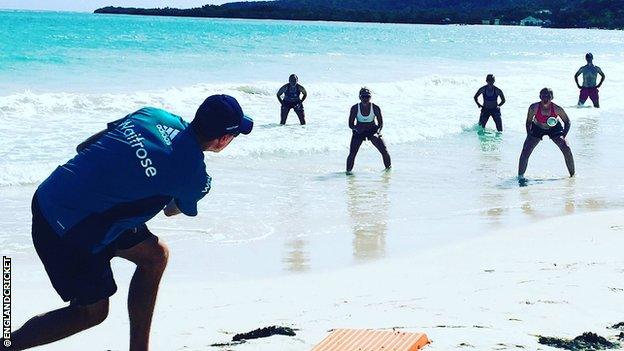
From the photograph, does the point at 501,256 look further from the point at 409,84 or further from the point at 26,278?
the point at 409,84

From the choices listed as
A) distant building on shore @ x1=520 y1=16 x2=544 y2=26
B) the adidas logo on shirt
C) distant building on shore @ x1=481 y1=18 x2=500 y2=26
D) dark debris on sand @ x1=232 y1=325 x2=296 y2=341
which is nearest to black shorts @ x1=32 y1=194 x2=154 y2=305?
the adidas logo on shirt

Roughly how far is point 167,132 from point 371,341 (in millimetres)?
1590

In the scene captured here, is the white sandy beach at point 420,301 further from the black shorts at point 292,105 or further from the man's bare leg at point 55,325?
the black shorts at point 292,105

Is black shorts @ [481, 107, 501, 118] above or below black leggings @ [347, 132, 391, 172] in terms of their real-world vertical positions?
below

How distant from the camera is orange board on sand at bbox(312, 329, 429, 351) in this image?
15.3 feet

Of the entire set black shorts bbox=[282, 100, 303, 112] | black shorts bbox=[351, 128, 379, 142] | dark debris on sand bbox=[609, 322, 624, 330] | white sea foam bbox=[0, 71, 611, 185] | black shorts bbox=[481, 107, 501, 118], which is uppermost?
dark debris on sand bbox=[609, 322, 624, 330]

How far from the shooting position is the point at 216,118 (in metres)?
3.88

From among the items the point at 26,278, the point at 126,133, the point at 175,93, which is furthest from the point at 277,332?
the point at 175,93

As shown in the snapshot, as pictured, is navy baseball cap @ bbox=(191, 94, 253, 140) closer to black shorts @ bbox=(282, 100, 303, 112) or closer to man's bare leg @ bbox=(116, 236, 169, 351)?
man's bare leg @ bbox=(116, 236, 169, 351)

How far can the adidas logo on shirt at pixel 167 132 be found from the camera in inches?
150

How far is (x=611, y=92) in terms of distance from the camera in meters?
29.2

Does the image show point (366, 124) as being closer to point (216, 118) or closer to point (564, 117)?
point (564, 117)

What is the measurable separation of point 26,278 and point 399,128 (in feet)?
40.6

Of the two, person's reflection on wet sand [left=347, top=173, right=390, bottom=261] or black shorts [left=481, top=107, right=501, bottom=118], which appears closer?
person's reflection on wet sand [left=347, top=173, right=390, bottom=261]
